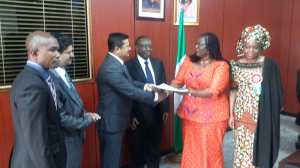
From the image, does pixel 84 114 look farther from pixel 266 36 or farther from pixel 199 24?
pixel 199 24

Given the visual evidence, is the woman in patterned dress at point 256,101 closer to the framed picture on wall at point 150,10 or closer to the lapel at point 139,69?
the lapel at point 139,69

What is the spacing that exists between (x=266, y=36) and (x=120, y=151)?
1.83 metres

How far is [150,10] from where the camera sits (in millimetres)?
3059

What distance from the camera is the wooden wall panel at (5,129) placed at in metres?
2.12

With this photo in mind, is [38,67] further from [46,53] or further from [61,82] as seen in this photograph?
[61,82]

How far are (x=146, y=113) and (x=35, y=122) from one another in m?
1.57

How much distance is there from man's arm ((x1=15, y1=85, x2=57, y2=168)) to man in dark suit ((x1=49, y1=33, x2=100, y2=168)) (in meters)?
0.38

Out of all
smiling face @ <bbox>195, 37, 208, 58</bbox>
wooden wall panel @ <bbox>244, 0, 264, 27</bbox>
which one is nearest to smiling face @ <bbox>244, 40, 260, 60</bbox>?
smiling face @ <bbox>195, 37, 208, 58</bbox>

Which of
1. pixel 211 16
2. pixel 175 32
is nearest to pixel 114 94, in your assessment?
pixel 175 32

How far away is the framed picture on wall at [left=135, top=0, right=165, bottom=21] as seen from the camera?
9.62 feet

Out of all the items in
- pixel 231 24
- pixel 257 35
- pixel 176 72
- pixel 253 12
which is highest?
pixel 253 12

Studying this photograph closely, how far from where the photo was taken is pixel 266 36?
231 cm

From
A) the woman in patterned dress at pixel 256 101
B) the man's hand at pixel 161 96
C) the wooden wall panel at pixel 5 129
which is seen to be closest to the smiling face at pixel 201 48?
the woman in patterned dress at pixel 256 101

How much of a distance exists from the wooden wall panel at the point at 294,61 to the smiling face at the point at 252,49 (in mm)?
3809
